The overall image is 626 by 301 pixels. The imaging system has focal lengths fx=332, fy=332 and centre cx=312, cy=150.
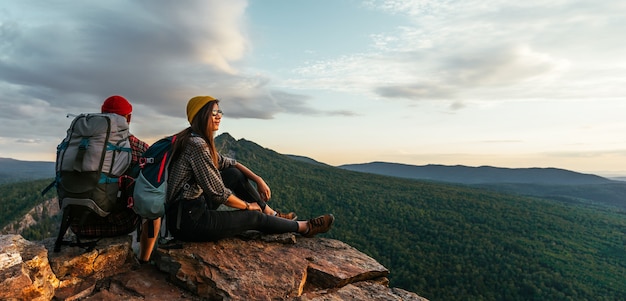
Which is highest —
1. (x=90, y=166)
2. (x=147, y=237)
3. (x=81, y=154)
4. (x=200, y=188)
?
(x=81, y=154)

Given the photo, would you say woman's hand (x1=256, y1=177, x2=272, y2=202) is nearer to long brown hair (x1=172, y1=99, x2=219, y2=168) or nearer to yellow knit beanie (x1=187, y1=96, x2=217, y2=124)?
long brown hair (x1=172, y1=99, x2=219, y2=168)

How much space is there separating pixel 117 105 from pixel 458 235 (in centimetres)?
12843

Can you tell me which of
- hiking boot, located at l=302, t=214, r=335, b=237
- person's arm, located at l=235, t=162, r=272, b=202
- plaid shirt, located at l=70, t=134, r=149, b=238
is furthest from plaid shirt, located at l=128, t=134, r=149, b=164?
hiking boot, located at l=302, t=214, r=335, b=237

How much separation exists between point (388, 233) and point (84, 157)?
11556cm

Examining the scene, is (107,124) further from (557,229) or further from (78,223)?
(557,229)

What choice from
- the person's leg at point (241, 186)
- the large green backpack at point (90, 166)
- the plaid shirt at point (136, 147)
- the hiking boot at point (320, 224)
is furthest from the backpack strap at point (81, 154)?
the hiking boot at point (320, 224)

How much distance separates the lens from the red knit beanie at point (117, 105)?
17.8ft

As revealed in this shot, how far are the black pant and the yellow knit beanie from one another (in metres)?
1.38

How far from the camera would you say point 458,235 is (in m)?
118

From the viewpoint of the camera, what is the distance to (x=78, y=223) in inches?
199

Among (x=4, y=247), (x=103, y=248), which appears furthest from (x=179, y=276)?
(x=4, y=247)

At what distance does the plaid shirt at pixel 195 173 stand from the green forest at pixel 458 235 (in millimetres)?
89255

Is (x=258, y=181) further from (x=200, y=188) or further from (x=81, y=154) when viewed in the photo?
(x=81, y=154)

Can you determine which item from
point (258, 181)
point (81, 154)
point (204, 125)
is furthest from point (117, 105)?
point (258, 181)
